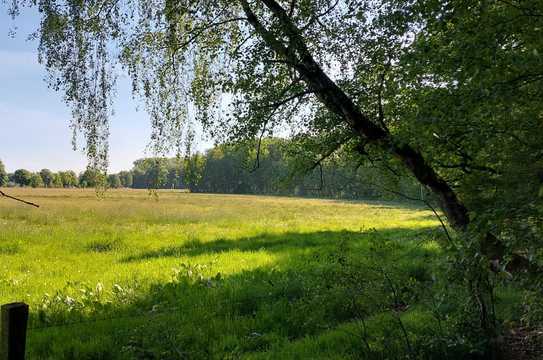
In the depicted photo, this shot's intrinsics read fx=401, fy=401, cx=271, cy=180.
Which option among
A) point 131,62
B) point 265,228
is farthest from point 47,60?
point 265,228

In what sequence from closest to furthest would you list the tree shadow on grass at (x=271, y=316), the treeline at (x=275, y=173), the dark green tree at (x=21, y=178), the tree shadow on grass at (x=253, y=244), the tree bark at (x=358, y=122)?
the tree shadow on grass at (x=271, y=316) → the tree bark at (x=358, y=122) → the treeline at (x=275, y=173) → the dark green tree at (x=21, y=178) → the tree shadow on grass at (x=253, y=244)

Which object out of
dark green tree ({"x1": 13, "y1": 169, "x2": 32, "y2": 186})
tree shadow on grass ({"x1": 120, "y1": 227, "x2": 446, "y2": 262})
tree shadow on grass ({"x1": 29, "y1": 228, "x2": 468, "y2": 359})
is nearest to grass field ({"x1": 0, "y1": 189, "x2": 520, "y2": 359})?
tree shadow on grass ({"x1": 29, "y1": 228, "x2": 468, "y2": 359})

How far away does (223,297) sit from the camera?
915 centimetres

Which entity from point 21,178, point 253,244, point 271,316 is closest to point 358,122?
point 271,316

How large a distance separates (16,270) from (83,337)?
259 inches

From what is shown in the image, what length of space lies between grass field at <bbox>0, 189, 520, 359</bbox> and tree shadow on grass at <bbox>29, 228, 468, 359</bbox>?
0.08ft

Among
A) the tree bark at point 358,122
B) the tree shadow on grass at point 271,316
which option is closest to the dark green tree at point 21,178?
the tree shadow on grass at point 271,316

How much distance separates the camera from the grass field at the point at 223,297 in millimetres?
5738

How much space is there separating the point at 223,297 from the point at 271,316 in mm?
1491

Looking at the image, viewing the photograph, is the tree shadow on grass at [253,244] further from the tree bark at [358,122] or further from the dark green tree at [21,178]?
the tree bark at [358,122]

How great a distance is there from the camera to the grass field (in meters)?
5.74

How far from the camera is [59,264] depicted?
12727mm

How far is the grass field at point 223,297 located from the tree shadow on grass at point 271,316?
0.02m

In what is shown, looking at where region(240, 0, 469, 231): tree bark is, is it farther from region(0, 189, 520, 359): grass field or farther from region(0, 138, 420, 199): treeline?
region(0, 189, 520, 359): grass field
